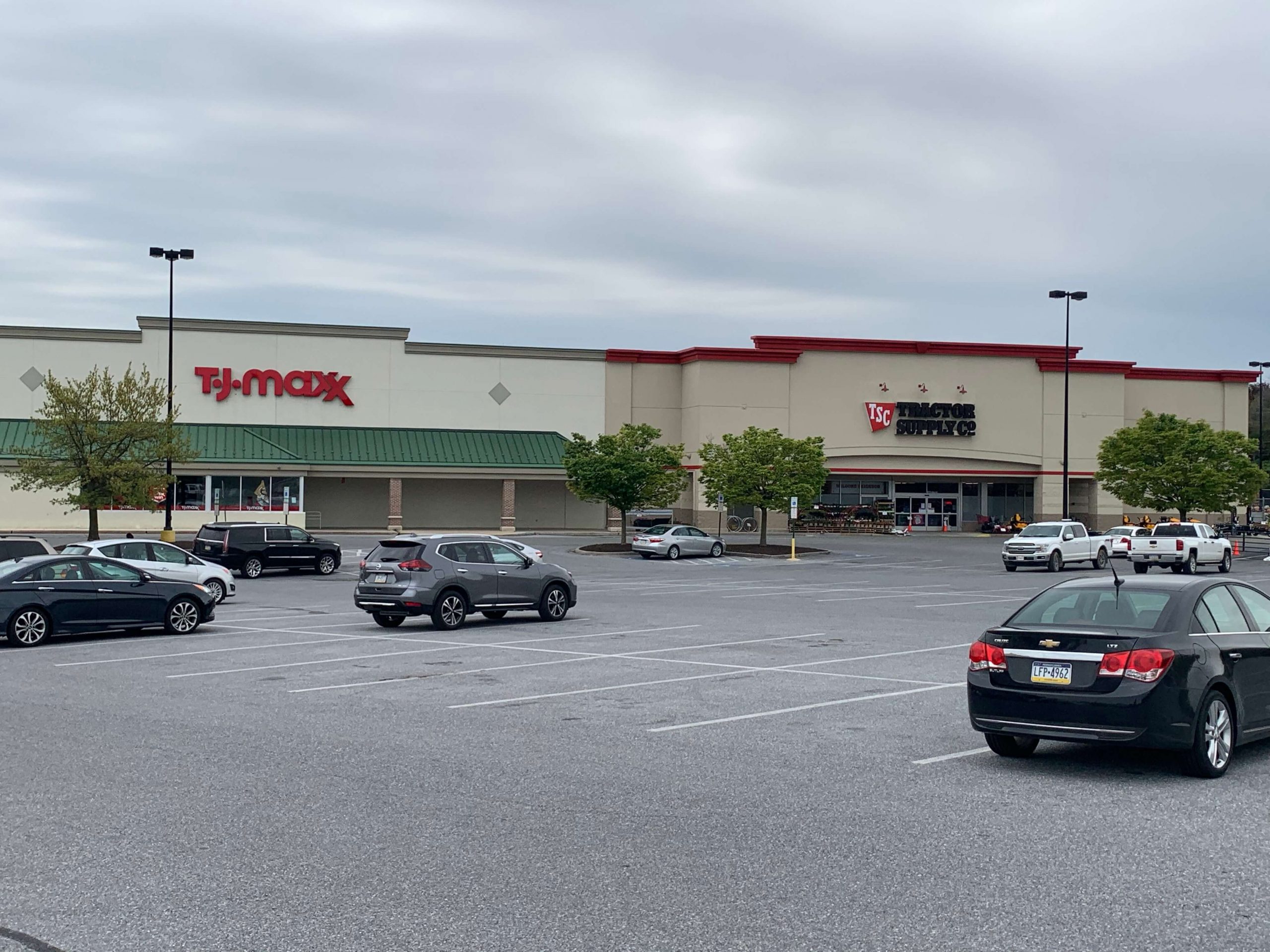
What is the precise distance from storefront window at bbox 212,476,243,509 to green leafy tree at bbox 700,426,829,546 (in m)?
22.6

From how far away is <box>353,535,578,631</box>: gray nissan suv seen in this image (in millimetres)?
21594

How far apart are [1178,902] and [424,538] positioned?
1708cm

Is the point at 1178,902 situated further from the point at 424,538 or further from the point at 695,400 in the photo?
the point at 695,400

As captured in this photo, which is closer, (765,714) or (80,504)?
(765,714)

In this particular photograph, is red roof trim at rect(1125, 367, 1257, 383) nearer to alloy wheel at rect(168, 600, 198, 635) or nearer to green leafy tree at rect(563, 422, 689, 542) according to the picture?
green leafy tree at rect(563, 422, 689, 542)

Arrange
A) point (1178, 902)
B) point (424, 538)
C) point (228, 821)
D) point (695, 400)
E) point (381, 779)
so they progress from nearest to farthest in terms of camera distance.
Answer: point (1178, 902) → point (228, 821) → point (381, 779) → point (424, 538) → point (695, 400)

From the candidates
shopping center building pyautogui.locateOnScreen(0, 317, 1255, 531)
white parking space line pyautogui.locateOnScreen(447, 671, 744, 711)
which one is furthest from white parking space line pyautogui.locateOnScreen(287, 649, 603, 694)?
shopping center building pyautogui.locateOnScreen(0, 317, 1255, 531)

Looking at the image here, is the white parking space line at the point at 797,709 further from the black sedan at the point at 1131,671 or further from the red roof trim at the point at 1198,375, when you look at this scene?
the red roof trim at the point at 1198,375

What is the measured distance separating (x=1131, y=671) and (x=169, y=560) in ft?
75.1

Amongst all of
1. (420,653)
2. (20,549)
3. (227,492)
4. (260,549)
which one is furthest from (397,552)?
(227,492)

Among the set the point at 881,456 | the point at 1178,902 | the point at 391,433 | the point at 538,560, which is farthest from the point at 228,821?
the point at 881,456

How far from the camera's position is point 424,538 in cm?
2230

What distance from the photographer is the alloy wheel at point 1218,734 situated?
9.43 metres

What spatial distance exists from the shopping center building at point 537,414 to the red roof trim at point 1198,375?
111mm
